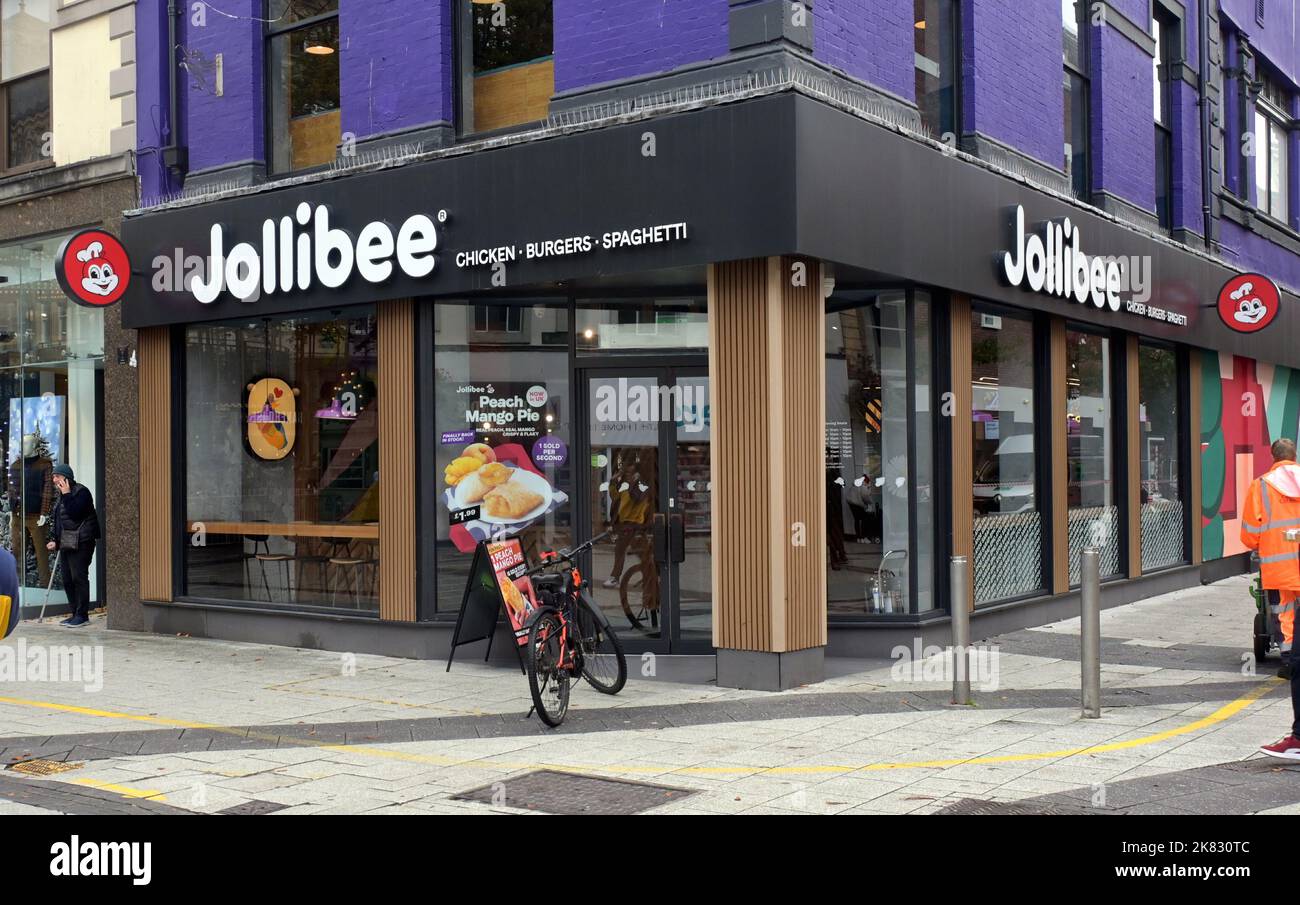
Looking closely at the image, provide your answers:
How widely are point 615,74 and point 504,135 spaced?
1229mm

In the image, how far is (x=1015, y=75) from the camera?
528 inches

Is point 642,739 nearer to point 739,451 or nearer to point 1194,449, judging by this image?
point 739,451

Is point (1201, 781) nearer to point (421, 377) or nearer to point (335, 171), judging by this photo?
point (421, 377)

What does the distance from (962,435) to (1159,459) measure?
6.16 m

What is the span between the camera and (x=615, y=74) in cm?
1084

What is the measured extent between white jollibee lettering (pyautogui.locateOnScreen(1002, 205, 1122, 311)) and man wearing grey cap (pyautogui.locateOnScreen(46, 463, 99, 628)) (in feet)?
33.2

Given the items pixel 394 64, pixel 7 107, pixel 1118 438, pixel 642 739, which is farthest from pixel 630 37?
pixel 7 107

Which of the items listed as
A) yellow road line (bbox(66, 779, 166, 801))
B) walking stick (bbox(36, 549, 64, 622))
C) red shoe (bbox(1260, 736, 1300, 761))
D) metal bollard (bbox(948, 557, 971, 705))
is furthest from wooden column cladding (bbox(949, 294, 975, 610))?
walking stick (bbox(36, 549, 64, 622))

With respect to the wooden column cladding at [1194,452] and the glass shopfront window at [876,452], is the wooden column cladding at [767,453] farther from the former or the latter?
the wooden column cladding at [1194,452]

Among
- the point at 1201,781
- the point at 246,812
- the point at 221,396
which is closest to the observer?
the point at 246,812

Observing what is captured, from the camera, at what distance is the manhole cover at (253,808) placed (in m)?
6.62

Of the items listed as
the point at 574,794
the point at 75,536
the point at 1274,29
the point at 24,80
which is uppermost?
the point at 1274,29

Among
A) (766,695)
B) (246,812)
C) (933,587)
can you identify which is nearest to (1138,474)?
(933,587)

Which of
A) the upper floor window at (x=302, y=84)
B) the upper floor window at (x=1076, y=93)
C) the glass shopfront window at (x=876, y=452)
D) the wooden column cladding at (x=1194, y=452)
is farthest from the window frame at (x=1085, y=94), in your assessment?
the upper floor window at (x=302, y=84)
